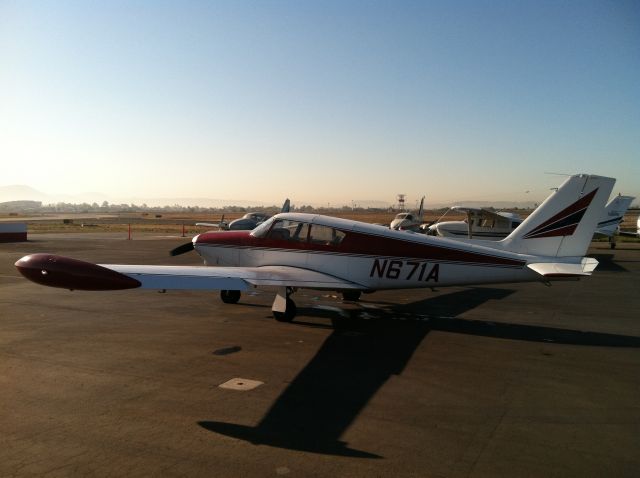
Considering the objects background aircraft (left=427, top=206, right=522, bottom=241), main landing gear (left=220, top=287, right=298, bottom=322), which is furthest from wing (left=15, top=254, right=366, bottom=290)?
background aircraft (left=427, top=206, right=522, bottom=241)

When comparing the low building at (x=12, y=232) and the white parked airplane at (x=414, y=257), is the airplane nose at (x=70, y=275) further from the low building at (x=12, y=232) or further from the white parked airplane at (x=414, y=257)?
the low building at (x=12, y=232)

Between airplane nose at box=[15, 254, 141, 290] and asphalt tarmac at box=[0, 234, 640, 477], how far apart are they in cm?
126

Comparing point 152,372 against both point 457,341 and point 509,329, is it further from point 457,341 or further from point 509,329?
point 509,329

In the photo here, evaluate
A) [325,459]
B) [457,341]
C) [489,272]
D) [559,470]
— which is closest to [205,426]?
[325,459]

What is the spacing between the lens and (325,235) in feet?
36.6

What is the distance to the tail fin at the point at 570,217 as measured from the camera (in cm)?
1016

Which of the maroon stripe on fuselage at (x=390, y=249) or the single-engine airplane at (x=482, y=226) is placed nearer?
the maroon stripe on fuselage at (x=390, y=249)

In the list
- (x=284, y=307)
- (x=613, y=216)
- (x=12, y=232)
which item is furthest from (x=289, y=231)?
(x=12, y=232)

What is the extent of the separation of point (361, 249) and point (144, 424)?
6479mm

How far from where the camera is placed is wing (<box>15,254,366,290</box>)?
7.41 metres

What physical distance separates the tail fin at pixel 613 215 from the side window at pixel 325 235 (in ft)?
78.4

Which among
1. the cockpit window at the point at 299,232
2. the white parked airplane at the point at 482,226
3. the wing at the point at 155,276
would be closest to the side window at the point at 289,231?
the cockpit window at the point at 299,232

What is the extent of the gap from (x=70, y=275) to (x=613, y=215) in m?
32.5

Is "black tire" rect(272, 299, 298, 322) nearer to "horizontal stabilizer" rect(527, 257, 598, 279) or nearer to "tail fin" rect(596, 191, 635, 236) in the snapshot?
"horizontal stabilizer" rect(527, 257, 598, 279)
